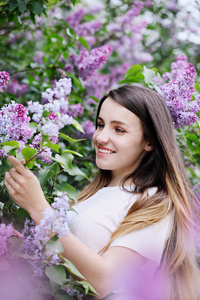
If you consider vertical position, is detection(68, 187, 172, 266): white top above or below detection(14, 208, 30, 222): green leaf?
below

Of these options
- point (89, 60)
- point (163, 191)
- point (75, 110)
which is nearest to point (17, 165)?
point (163, 191)

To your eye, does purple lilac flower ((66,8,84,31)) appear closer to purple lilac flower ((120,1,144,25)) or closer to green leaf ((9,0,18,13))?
purple lilac flower ((120,1,144,25))

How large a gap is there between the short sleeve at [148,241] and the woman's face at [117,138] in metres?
0.33

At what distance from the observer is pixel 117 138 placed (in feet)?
4.79

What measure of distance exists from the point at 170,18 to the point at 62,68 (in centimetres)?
208

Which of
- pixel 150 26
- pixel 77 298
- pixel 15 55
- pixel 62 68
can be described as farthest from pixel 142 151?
pixel 150 26

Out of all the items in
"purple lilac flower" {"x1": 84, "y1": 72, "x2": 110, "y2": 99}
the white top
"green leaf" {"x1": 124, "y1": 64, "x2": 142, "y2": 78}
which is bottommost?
"purple lilac flower" {"x1": 84, "y1": 72, "x2": 110, "y2": 99}

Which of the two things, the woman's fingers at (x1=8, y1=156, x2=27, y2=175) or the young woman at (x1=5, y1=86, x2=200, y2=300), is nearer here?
the woman's fingers at (x1=8, y1=156, x2=27, y2=175)

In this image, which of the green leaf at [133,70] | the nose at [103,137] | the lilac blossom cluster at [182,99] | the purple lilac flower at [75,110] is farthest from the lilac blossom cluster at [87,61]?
the nose at [103,137]

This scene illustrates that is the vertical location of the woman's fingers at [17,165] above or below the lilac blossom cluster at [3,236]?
above

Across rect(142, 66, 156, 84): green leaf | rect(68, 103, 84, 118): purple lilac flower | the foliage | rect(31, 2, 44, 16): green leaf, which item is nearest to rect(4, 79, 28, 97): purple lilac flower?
the foliage

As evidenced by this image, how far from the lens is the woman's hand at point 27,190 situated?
3.40ft

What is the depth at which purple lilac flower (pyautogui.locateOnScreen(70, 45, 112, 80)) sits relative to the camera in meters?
2.22

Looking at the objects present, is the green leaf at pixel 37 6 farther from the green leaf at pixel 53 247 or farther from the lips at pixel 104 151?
the green leaf at pixel 53 247
